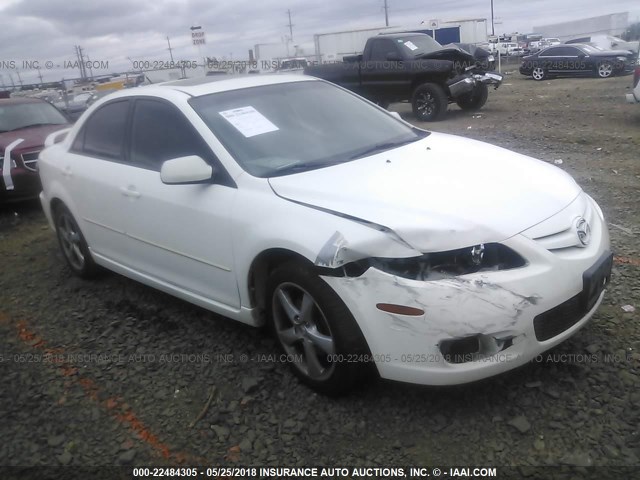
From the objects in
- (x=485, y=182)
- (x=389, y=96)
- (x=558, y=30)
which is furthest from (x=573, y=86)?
(x=558, y=30)

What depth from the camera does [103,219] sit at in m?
3.91

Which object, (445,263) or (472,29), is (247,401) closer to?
(445,263)

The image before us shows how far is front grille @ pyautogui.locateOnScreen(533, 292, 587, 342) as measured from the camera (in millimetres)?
2430

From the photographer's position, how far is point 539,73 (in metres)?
20.4

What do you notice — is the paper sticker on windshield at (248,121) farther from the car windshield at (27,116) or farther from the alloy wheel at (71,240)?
the car windshield at (27,116)

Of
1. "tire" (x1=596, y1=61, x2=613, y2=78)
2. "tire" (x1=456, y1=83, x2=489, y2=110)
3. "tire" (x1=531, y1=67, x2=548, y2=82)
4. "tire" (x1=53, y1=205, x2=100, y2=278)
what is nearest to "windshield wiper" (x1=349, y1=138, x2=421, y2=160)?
"tire" (x1=53, y1=205, x2=100, y2=278)

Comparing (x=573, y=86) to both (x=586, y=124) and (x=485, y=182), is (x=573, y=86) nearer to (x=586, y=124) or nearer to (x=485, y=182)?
(x=586, y=124)

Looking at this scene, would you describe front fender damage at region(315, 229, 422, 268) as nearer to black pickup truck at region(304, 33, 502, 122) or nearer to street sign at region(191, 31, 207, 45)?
black pickup truck at region(304, 33, 502, 122)

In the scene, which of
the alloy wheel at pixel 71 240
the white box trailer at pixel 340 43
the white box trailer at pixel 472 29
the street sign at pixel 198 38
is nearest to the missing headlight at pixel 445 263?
the alloy wheel at pixel 71 240

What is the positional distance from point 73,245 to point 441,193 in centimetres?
317

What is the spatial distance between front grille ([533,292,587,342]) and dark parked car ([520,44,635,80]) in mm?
19383

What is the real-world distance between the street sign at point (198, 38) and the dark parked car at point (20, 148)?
326 inches

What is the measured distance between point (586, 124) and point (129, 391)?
29.5 ft

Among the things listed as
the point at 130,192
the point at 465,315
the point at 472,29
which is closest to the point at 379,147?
the point at 465,315
